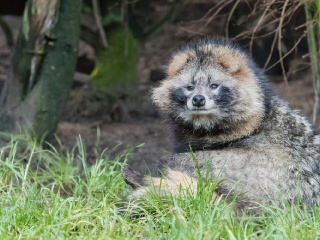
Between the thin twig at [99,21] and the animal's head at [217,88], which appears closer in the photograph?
the animal's head at [217,88]

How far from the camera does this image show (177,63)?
14.3 ft

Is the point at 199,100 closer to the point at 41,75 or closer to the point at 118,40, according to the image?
the point at 41,75

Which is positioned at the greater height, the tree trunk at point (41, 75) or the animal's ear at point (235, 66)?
the animal's ear at point (235, 66)

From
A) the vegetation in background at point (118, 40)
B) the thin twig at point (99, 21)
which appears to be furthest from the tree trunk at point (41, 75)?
the vegetation in background at point (118, 40)

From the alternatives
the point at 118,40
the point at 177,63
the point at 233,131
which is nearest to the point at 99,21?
the point at 118,40

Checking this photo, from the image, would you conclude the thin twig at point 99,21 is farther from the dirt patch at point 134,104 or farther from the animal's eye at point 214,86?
the animal's eye at point 214,86

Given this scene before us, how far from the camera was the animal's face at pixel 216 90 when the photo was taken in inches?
160

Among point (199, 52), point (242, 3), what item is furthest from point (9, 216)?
point (242, 3)

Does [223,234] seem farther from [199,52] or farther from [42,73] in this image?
[42,73]

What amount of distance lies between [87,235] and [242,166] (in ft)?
→ 4.81

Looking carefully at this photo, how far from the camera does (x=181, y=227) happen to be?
8.98 ft

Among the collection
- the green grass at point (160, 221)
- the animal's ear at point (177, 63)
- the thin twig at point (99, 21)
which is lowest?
the green grass at point (160, 221)

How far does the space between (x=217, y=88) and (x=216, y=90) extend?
24 mm

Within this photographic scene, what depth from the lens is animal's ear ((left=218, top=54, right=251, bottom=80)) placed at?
416cm
